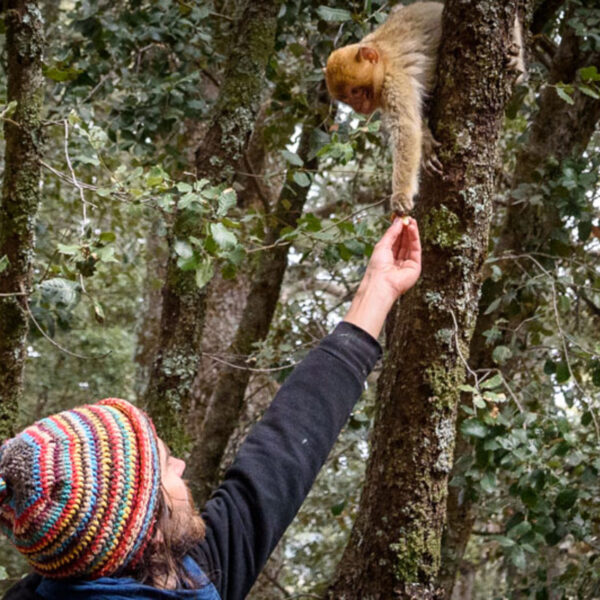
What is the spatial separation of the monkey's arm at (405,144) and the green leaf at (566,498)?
1.23m

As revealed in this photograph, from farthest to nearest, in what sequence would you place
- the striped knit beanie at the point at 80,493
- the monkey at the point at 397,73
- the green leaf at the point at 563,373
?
1. the green leaf at the point at 563,373
2. the monkey at the point at 397,73
3. the striped knit beanie at the point at 80,493

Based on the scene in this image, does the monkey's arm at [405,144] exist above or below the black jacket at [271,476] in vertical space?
above

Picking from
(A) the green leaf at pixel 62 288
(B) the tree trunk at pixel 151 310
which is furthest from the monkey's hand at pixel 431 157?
(B) the tree trunk at pixel 151 310

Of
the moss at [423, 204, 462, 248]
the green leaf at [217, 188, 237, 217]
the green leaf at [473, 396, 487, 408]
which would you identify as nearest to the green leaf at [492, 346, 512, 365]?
the green leaf at [473, 396, 487, 408]

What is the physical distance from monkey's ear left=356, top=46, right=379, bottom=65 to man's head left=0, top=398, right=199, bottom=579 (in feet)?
7.84

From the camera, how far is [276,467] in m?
1.49

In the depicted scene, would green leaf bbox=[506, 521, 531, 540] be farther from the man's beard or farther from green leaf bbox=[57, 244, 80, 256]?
the man's beard

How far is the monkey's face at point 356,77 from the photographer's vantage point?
335 cm

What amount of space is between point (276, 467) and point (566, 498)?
1.99m

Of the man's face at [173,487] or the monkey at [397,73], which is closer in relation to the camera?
the man's face at [173,487]

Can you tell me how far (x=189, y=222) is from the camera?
8.46ft

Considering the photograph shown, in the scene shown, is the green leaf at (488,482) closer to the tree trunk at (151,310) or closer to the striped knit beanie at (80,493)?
the striped knit beanie at (80,493)

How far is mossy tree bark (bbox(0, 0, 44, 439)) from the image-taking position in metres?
2.62

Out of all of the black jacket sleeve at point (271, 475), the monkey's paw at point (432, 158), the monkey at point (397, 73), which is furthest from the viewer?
the monkey at point (397, 73)
